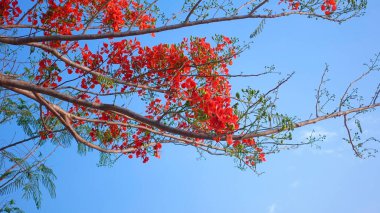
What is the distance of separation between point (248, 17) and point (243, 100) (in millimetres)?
959

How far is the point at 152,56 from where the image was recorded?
6000mm

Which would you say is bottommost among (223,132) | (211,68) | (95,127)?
(223,132)

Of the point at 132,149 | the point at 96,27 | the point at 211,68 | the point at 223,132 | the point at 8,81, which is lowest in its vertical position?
the point at 223,132

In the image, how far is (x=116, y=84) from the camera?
5.17 meters

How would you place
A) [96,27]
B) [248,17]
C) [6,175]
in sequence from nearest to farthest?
[248,17], [6,175], [96,27]

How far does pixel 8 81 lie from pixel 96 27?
113 inches

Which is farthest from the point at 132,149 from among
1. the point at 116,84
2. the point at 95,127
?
the point at 116,84

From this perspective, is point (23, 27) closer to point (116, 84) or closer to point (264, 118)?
point (116, 84)

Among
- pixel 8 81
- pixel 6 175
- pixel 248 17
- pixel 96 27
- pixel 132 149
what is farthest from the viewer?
pixel 96 27

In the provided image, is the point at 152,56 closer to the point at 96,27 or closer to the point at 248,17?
the point at 96,27

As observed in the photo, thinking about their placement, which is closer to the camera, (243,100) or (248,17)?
(243,100)

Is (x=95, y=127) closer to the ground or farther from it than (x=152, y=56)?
closer to the ground

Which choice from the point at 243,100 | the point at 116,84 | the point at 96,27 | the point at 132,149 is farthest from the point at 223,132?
the point at 96,27

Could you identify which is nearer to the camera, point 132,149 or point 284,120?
point 284,120
